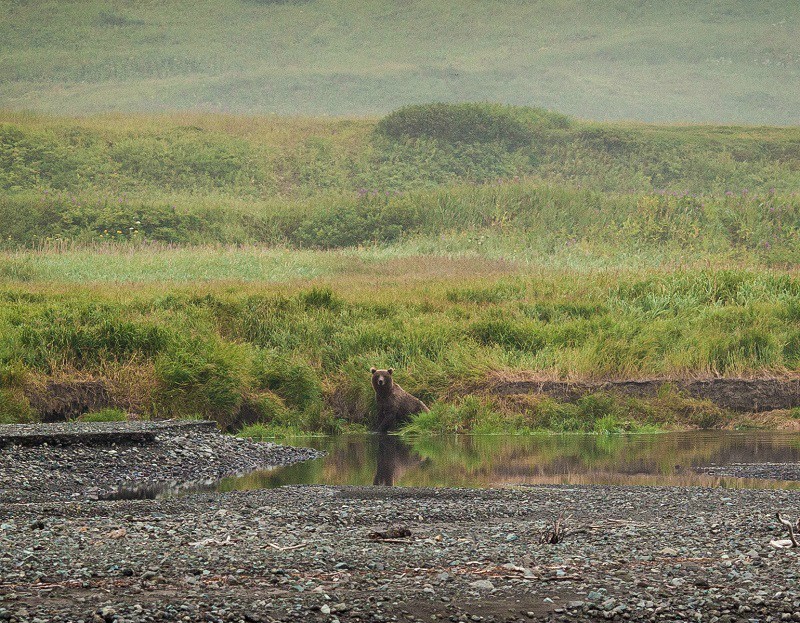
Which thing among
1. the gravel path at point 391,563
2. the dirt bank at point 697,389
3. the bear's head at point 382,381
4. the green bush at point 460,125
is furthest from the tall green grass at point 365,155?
the gravel path at point 391,563

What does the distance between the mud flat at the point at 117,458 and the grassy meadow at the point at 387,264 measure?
3.54 m

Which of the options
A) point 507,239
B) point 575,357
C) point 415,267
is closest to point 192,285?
point 415,267

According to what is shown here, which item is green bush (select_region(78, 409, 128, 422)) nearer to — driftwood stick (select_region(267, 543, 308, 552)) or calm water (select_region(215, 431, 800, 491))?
calm water (select_region(215, 431, 800, 491))

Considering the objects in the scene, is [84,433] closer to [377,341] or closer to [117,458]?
[117,458]

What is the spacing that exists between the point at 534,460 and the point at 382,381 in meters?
4.96

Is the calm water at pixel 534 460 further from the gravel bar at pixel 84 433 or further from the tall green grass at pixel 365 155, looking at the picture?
the tall green grass at pixel 365 155

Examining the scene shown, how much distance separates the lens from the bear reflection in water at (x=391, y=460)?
62.5ft

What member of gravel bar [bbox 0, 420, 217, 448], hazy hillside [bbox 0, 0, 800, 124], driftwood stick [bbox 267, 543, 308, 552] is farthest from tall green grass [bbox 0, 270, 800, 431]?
hazy hillside [bbox 0, 0, 800, 124]

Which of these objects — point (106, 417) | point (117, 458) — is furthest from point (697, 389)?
point (117, 458)

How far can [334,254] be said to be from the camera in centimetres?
4547

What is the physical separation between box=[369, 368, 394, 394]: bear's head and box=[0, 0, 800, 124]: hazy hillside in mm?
69511

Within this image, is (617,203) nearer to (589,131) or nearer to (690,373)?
(589,131)

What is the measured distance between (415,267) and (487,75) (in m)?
70.7

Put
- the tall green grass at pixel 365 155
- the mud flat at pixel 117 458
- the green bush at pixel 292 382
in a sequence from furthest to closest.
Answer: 1. the tall green grass at pixel 365 155
2. the green bush at pixel 292 382
3. the mud flat at pixel 117 458
